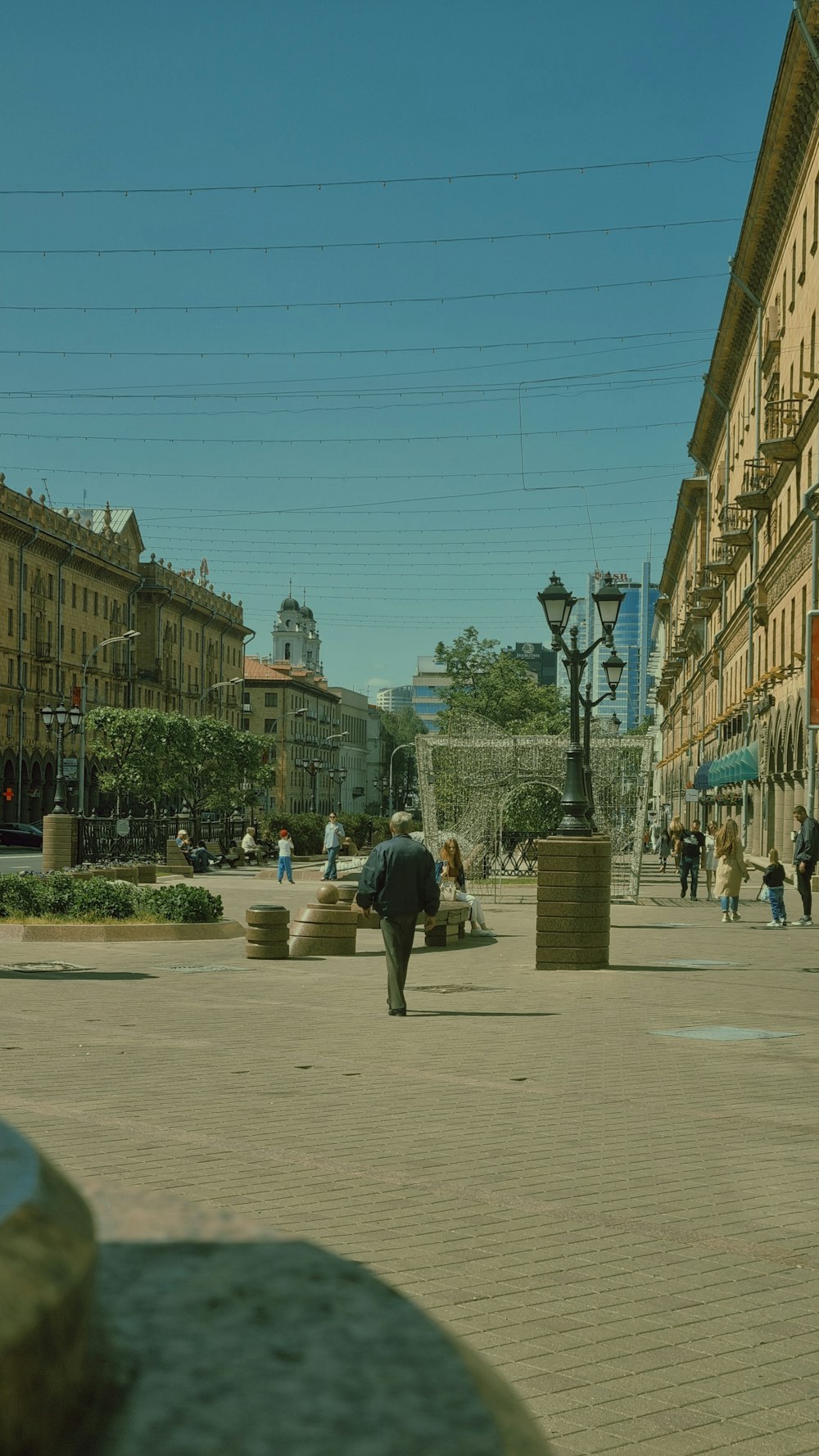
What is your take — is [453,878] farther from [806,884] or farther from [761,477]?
[761,477]

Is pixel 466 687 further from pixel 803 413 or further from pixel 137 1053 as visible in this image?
pixel 137 1053

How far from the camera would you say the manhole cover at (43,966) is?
1764 cm

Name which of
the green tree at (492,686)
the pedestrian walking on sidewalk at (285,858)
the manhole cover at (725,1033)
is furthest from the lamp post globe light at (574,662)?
the green tree at (492,686)

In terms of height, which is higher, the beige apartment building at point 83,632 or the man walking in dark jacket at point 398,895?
the beige apartment building at point 83,632

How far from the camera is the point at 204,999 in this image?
582 inches

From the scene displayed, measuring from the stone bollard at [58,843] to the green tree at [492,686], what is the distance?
6570 centimetres

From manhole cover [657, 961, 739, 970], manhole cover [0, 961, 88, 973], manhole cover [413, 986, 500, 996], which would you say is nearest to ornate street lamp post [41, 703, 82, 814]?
manhole cover [0, 961, 88, 973]

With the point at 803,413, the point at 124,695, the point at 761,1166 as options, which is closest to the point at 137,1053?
the point at 761,1166

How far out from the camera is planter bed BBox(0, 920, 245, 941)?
2208 centimetres

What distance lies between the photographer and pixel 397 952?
13.9 meters

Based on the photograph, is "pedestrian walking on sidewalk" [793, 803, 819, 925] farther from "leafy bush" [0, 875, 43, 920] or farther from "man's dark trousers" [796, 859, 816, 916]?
"leafy bush" [0, 875, 43, 920]

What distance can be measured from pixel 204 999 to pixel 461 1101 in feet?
19.8

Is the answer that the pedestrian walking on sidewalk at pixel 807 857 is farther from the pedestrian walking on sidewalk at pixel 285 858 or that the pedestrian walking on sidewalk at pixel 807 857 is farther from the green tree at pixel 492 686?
the green tree at pixel 492 686

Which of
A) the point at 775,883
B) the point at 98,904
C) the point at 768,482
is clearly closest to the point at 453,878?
the point at 98,904
